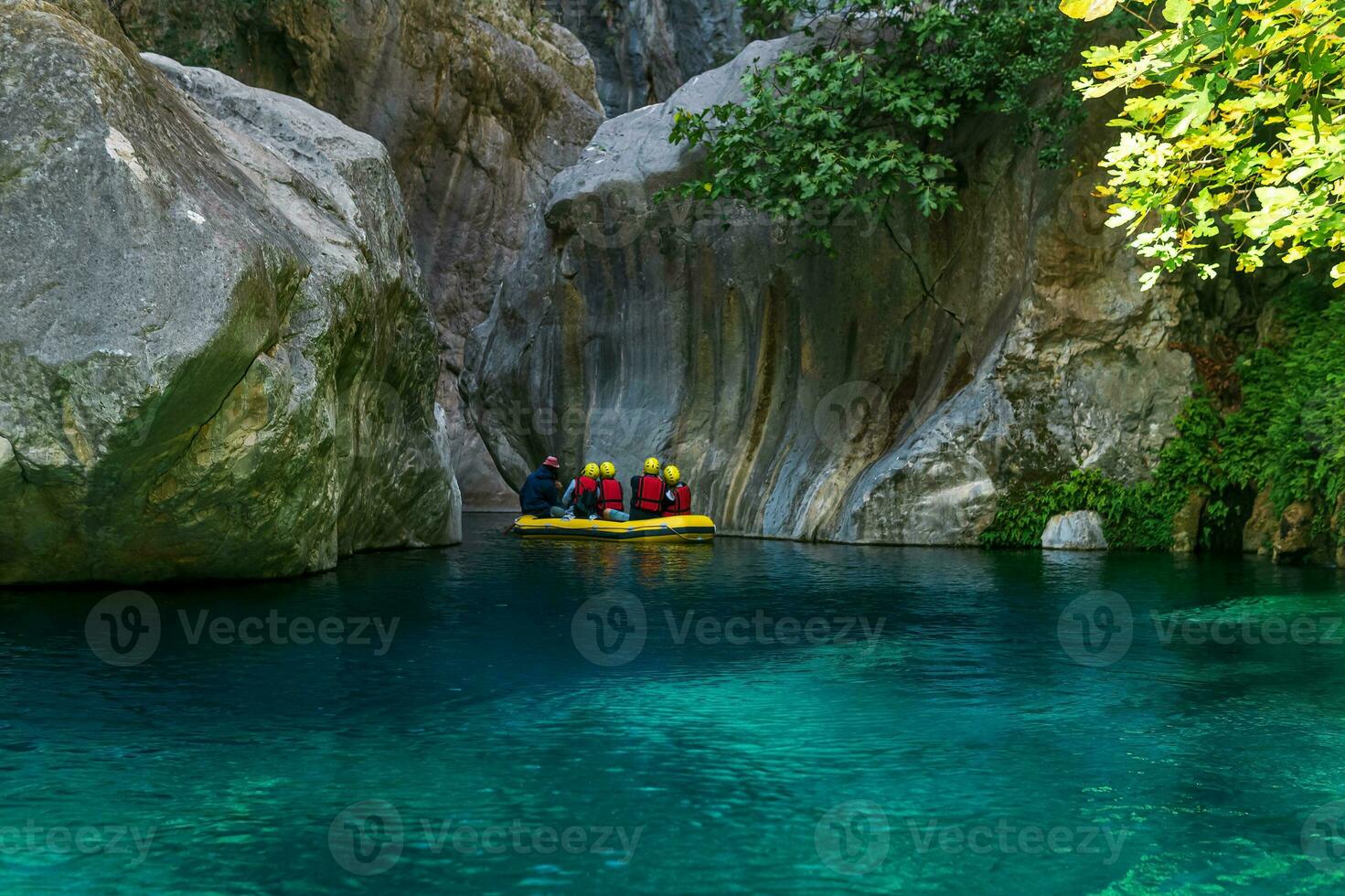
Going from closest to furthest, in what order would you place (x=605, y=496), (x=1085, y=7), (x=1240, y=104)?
(x=1085, y=7)
(x=1240, y=104)
(x=605, y=496)

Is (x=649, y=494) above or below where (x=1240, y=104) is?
below

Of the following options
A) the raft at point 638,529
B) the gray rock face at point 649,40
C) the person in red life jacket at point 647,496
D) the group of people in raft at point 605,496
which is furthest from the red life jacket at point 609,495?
the gray rock face at point 649,40

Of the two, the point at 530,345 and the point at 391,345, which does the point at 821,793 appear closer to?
the point at 391,345

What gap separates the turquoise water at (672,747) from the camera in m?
5.00

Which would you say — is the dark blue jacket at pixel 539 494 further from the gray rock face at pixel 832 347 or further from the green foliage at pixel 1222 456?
the green foliage at pixel 1222 456

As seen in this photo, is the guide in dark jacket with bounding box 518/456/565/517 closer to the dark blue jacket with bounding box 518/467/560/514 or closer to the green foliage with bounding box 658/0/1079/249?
the dark blue jacket with bounding box 518/467/560/514

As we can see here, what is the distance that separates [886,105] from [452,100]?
20.7 metres

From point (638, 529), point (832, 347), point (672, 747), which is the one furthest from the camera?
point (832, 347)

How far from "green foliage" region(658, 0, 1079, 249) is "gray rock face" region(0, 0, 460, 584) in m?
7.68

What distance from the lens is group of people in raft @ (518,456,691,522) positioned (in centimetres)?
2294

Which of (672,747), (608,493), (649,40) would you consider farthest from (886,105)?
(649,40)

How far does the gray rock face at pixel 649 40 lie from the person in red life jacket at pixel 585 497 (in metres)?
24.8

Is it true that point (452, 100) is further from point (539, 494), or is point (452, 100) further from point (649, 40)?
point (539, 494)

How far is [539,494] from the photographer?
943 inches
